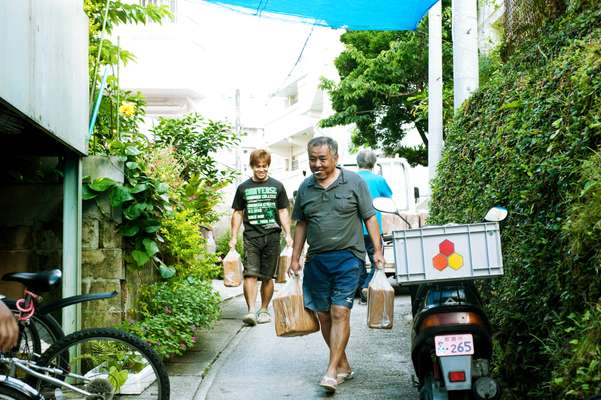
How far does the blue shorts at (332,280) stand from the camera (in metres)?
6.06

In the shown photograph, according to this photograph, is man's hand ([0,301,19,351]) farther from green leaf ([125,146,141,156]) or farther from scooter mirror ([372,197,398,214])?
green leaf ([125,146,141,156])

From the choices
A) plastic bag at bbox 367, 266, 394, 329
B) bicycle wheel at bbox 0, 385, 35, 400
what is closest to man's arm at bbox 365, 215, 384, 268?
plastic bag at bbox 367, 266, 394, 329

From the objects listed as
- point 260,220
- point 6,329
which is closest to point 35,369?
point 6,329

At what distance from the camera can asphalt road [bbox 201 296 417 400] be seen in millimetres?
6094

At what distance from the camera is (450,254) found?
15.6ft

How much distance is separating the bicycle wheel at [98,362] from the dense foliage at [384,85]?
16.7 m

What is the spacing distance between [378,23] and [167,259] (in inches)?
178

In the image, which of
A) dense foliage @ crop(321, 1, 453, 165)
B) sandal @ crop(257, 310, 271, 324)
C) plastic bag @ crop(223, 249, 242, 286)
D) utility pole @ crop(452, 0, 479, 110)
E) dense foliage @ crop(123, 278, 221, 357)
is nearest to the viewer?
dense foliage @ crop(123, 278, 221, 357)

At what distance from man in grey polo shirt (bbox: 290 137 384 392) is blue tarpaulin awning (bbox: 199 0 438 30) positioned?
362 cm

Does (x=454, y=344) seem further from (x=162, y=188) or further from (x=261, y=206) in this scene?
(x=261, y=206)

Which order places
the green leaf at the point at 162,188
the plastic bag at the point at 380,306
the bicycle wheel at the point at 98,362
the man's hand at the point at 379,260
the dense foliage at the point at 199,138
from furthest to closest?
the dense foliage at the point at 199,138 < the green leaf at the point at 162,188 < the man's hand at the point at 379,260 < the plastic bag at the point at 380,306 < the bicycle wheel at the point at 98,362

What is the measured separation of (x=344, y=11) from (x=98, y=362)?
6.07 metres

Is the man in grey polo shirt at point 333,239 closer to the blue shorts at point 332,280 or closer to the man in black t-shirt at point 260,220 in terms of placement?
the blue shorts at point 332,280

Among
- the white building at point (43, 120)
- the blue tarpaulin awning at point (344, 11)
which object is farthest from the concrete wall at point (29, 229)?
the blue tarpaulin awning at point (344, 11)
